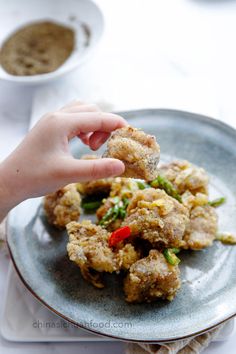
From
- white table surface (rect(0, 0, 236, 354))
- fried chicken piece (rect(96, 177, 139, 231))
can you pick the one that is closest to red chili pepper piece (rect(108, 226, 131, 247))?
fried chicken piece (rect(96, 177, 139, 231))

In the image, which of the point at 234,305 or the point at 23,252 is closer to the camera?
the point at 234,305

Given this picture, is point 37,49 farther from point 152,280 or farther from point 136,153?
point 152,280

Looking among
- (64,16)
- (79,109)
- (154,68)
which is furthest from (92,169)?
(64,16)

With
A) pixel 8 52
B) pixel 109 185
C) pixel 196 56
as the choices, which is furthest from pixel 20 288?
pixel 196 56

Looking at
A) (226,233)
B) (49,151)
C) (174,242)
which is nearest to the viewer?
(49,151)

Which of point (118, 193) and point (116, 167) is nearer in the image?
point (116, 167)

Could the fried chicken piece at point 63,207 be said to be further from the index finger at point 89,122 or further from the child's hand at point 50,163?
the index finger at point 89,122

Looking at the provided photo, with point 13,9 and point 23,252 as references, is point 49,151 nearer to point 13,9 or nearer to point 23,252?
point 23,252
